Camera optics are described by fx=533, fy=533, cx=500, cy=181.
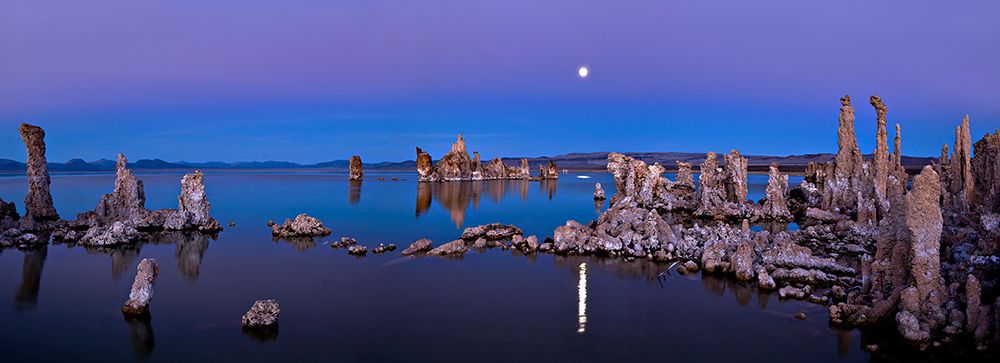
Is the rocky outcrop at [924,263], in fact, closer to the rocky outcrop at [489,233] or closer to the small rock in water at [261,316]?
the small rock in water at [261,316]

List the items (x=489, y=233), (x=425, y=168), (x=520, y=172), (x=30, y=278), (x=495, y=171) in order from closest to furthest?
(x=30, y=278)
(x=489, y=233)
(x=425, y=168)
(x=495, y=171)
(x=520, y=172)

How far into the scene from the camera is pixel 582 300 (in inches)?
632

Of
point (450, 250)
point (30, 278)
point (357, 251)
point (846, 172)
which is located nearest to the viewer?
point (30, 278)

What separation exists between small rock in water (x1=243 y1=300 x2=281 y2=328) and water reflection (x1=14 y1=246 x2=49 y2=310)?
705 centimetres

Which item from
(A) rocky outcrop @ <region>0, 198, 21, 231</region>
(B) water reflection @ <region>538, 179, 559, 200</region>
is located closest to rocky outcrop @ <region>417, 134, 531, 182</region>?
(B) water reflection @ <region>538, 179, 559, 200</region>

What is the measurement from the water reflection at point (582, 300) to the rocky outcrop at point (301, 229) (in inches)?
586

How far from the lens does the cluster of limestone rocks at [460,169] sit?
97.0m

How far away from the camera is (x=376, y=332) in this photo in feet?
42.9

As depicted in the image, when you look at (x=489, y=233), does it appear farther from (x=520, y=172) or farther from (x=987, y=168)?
(x=520, y=172)

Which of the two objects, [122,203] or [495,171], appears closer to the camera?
[122,203]

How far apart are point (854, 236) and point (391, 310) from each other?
2264cm

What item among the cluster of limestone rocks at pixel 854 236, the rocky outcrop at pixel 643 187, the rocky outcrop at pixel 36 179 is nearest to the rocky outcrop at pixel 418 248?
the cluster of limestone rocks at pixel 854 236

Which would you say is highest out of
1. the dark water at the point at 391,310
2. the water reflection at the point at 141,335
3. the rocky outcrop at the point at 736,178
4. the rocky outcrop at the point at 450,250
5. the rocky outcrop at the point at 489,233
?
the rocky outcrop at the point at 736,178

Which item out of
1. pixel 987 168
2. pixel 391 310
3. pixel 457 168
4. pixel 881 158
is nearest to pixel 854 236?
pixel 987 168
